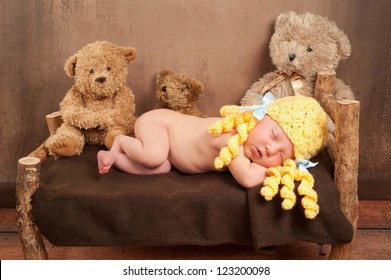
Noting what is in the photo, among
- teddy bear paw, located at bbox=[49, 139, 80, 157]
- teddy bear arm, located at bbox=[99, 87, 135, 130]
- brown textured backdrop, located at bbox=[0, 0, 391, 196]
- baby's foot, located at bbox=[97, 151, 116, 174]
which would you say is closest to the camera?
baby's foot, located at bbox=[97, 151, 116, 174]

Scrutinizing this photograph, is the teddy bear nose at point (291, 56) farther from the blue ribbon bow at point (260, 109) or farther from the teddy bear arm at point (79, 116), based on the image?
the teddy bear arm at point (79, 116)

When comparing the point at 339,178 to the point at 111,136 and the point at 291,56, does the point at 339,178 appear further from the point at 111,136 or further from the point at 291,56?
the point at 111,136

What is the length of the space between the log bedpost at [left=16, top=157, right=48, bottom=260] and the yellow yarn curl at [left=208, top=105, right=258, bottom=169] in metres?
0.62

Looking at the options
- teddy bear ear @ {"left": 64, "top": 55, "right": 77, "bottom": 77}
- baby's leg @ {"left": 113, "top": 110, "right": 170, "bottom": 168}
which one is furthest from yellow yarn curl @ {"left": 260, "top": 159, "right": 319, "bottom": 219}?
teddy bear ear @ {"left": 64, "top": 55, "right": 77, "bottom": 77}

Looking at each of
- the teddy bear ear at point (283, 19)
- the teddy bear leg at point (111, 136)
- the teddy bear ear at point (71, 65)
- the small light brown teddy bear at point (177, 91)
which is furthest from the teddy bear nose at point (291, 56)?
the teddy bear ear at point (71, 65)

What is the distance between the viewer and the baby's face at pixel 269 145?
1.83 metres

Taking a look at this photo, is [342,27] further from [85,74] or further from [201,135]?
[85,74]

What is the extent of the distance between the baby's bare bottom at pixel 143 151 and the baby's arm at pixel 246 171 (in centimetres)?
30

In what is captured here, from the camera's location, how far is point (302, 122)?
1.82m

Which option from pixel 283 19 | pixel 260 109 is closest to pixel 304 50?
pixel 283 19

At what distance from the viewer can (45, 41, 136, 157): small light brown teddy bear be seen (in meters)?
2.18

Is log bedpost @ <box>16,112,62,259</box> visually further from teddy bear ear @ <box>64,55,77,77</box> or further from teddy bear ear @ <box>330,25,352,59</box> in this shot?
teddy bear ear @ <box>330,25,352,59</box>

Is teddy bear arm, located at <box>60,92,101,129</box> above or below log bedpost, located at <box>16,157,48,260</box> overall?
above

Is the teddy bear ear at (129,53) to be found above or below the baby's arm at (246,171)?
above
